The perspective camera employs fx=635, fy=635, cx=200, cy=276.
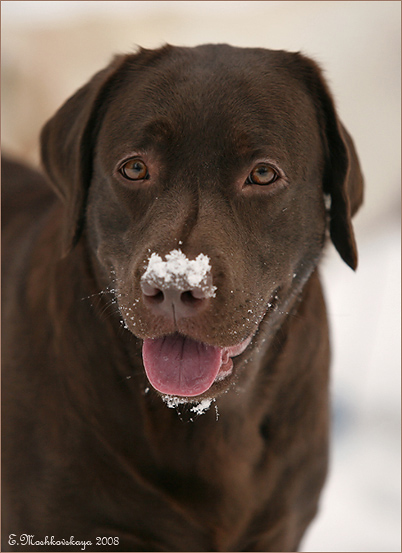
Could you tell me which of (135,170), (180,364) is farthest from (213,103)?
(180,364)

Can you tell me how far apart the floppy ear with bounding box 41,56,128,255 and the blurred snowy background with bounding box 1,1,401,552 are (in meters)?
2.33

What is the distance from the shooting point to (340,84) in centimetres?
515

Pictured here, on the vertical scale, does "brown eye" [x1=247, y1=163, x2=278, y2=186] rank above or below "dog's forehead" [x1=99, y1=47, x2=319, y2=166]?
below

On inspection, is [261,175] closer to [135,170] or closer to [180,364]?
[135,170]

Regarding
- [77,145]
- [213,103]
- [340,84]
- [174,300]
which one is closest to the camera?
[174,300]

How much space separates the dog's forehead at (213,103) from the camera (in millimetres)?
1778

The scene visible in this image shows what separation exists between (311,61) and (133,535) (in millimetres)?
1638

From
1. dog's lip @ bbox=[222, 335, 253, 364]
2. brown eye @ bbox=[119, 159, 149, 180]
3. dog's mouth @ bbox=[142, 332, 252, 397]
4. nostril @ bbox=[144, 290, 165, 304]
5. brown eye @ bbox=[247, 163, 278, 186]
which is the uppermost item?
brown eye @ bbox=[247, 163, 278, 186]

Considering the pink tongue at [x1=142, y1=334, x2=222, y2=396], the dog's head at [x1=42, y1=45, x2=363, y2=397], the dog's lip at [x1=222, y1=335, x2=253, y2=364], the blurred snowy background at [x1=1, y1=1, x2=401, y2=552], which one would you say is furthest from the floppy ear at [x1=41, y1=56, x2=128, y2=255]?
the blurred snowy background at [x1=1, y1=1, x2=401, y2=552]

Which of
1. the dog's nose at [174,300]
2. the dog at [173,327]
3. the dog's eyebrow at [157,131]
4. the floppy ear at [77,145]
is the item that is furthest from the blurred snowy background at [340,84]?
the dog's nose at [174,300]

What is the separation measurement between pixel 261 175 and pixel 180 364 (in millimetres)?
582

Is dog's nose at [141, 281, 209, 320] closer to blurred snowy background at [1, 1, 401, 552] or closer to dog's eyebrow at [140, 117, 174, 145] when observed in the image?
dog's eyebrow at [140, 117, 174, 145]

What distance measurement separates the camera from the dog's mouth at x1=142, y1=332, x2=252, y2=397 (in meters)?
1.69

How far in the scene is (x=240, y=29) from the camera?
468 cm
